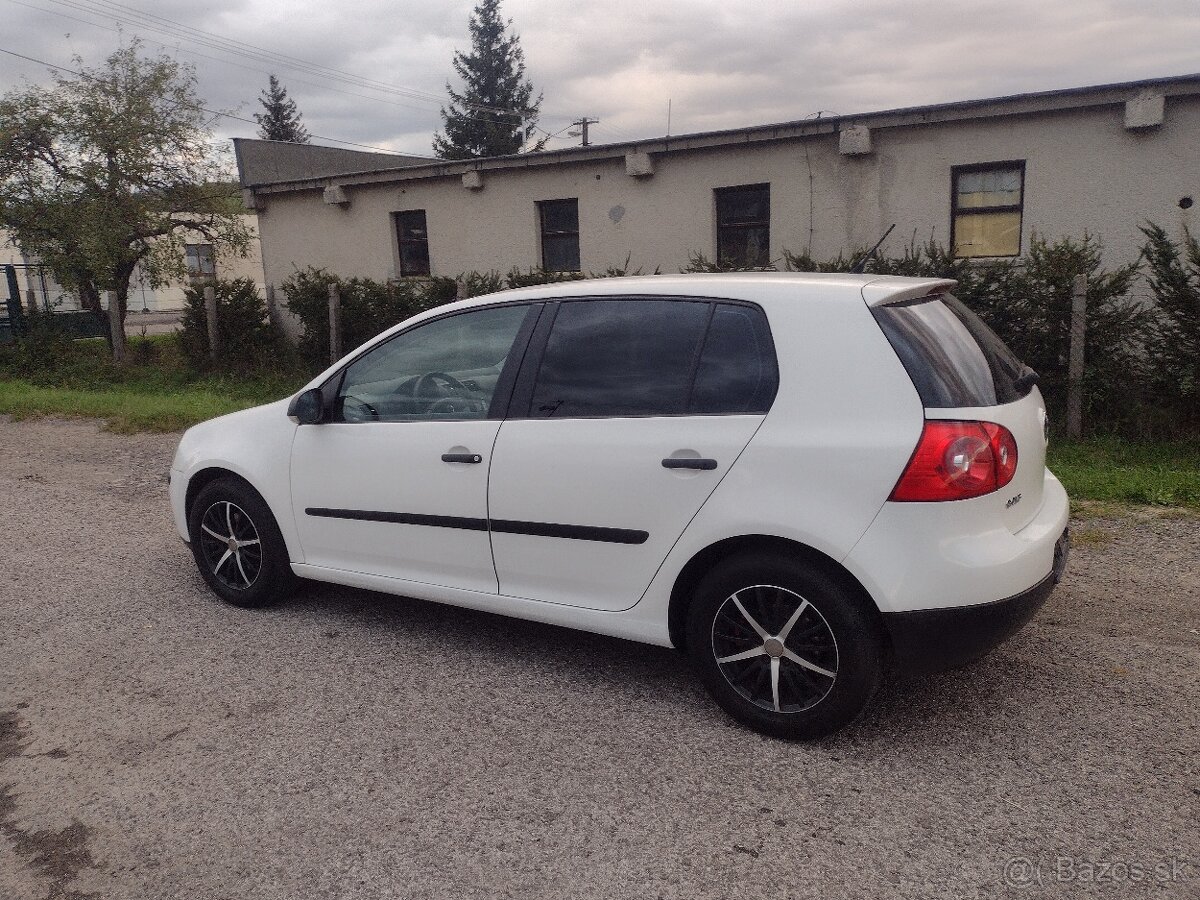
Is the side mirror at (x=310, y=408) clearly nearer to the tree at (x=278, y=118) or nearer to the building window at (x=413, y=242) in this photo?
the building window at (x=413, y=242)

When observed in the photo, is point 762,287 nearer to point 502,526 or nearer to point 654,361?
point 654,361

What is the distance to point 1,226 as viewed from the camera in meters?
20.1

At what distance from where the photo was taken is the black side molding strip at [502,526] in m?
3.65

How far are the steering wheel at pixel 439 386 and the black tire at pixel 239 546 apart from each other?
3.67ft

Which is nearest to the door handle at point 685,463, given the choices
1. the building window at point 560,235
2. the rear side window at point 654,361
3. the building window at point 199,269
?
the rear side window at point 654,361

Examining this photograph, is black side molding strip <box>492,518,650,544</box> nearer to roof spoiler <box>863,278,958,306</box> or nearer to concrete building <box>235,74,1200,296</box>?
roof spoiler <box>863,278,958,306</box>

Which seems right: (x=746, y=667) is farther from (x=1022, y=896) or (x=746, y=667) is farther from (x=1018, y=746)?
(x=1022, y=896)

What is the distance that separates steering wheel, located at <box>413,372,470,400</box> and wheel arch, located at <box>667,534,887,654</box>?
1275 mm

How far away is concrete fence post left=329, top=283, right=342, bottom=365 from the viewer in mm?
13781

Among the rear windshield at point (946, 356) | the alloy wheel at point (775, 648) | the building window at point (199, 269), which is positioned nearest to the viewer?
the rear windshield at point (946, 356)

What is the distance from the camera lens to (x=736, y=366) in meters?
3.49

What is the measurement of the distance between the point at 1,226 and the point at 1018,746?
73.5 ft

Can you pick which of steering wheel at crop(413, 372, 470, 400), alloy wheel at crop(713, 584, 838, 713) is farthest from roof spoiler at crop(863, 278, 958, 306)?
steering wheel at crop(413, 372, 470, 400)

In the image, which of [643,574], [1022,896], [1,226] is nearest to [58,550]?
[643,574]
